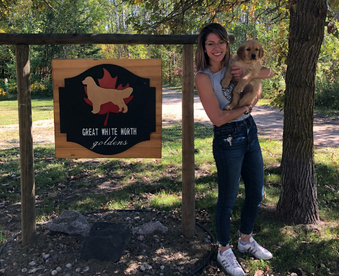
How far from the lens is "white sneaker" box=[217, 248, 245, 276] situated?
2.61 metres

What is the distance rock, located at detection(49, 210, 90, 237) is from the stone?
173 millimetres

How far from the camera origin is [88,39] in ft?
9.41

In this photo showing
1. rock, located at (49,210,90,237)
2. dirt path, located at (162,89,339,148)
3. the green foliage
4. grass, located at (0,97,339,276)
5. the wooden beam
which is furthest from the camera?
the green foliage

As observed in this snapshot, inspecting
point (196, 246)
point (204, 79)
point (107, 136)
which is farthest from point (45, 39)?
point (196, 246)

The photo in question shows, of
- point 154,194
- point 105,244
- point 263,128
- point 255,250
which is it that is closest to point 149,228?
point 105,244

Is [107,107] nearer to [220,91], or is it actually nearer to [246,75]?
[220,91]

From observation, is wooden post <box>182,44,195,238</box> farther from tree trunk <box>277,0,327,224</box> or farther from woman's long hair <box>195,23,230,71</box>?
tree trunk <box>277,0,327,224</box>

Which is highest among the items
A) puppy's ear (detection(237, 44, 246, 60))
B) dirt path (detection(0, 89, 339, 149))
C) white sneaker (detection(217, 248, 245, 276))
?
puppy's ear (detection(237, 44, 246, 60))

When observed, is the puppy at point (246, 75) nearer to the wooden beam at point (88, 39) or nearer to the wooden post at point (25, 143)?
the wooden beam at point (88, 39)

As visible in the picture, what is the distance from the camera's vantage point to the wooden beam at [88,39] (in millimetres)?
2764

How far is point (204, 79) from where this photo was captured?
7.88ft

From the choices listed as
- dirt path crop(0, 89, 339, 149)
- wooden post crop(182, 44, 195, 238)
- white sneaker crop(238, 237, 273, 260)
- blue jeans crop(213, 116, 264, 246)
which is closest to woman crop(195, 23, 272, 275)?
blue jeans crop(213, 116, 264, 246)

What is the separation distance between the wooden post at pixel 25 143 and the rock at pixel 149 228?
1.05 meters

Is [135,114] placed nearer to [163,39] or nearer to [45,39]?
[163,39]
